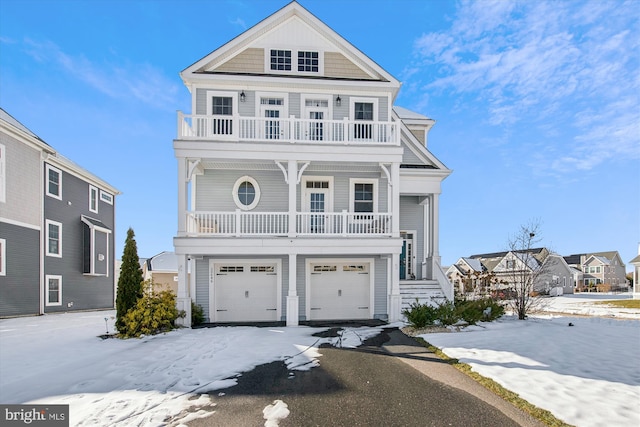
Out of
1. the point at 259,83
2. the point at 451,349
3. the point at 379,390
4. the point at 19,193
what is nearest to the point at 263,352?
the point at 379,390

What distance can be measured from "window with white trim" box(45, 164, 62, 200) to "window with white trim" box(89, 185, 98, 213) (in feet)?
9.76

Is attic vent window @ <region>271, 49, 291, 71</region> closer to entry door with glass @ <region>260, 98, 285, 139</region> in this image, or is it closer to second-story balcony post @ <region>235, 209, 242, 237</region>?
entry door with glass @ <region>260, 98, 285, 139</region>

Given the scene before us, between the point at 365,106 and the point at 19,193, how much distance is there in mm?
15339

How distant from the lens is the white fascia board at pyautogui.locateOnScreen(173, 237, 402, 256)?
1195cm

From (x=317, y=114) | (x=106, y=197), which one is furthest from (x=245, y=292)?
(x=106, y=197)

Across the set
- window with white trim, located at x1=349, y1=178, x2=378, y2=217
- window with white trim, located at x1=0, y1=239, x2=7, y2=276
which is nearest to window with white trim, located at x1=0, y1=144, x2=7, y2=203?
window with white trim, located at x1=0, y1=239, x2=7, y2=276

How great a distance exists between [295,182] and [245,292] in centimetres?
455

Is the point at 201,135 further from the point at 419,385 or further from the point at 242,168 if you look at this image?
the point at 419,385

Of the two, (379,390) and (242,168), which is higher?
(242,168)

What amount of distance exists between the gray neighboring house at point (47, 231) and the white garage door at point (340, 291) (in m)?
12.7

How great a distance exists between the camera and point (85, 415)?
15.6ft

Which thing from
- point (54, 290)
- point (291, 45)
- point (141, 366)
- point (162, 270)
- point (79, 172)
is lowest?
point (162, 270)

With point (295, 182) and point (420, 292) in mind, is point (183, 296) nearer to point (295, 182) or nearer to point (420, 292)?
point (295, 182)

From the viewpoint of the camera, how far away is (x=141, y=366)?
22.9 ft
